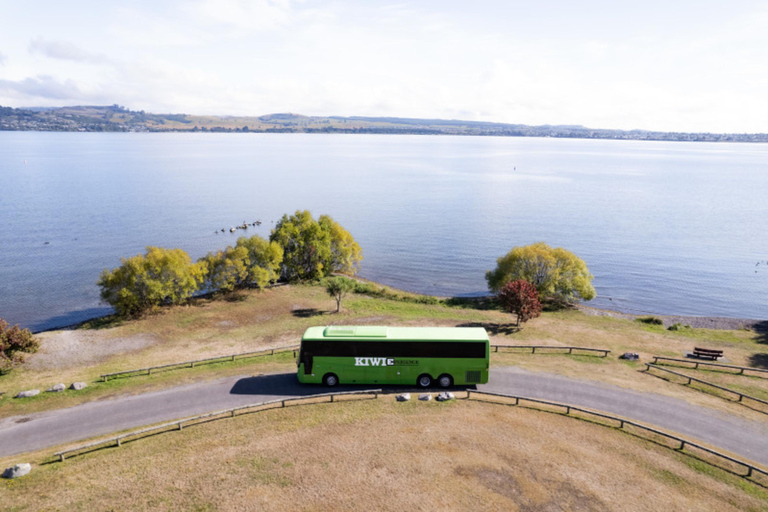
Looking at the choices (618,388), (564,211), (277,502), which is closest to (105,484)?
(277,502)

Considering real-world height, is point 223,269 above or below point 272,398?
above

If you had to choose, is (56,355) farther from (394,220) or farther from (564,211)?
(564,211)

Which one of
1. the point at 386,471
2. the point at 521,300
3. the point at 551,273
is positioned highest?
the point at 551,273

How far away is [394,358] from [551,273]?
35.8 m

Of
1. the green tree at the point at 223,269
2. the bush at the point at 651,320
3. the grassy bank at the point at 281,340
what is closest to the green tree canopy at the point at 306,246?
the grassy bank at the point at 281,340

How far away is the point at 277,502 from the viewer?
72.5ft

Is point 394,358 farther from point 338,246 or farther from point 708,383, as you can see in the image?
point 338,246

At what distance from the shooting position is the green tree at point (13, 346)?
37516 mm

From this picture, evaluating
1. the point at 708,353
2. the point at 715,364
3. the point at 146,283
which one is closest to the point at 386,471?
the point at 715,364

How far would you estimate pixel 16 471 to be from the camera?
77.8 feet

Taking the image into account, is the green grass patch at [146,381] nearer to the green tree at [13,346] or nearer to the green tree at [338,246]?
the green tree at [13,346]

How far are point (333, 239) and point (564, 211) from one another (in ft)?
306

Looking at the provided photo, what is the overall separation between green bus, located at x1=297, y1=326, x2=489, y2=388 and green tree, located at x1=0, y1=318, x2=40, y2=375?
25.5m

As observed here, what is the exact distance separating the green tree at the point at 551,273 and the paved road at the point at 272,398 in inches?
1036
